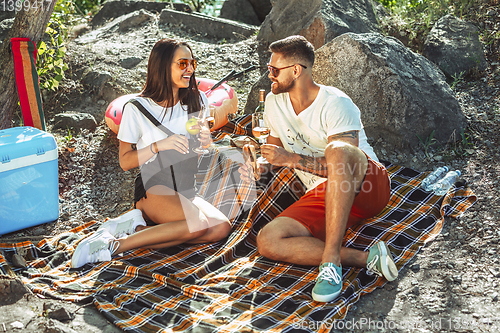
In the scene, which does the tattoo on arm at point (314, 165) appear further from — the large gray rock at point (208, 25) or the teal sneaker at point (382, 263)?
the large gray rock at point (208, 25)

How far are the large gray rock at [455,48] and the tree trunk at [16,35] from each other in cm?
439

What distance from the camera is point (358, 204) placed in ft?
9.59

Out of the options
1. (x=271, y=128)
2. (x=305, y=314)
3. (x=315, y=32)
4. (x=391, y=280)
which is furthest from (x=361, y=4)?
(x=305, y=314)

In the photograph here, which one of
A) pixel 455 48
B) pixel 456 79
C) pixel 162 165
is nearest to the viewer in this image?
pixel 162 165

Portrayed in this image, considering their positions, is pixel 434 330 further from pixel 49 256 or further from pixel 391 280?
pixel 49 256

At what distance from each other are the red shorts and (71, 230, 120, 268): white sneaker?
126 cm

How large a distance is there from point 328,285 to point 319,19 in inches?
156

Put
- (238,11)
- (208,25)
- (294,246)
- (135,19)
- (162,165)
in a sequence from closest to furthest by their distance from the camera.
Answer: (294,246), (162,165), (208,25), (135,19), (238,11)

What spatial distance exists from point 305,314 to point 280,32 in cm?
467

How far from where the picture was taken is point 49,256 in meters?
3.14

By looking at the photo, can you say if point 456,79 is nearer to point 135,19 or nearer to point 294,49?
point 294,49

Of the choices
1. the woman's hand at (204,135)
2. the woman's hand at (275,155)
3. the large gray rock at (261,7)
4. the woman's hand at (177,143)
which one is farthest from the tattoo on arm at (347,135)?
the large gray rock at (261,7)

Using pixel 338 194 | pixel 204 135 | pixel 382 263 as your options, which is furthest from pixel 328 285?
pixel 204 135

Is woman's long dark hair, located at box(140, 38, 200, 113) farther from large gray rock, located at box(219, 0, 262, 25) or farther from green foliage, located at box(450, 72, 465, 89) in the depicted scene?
large gray rock, located at box(219, 0, 262, 25)
